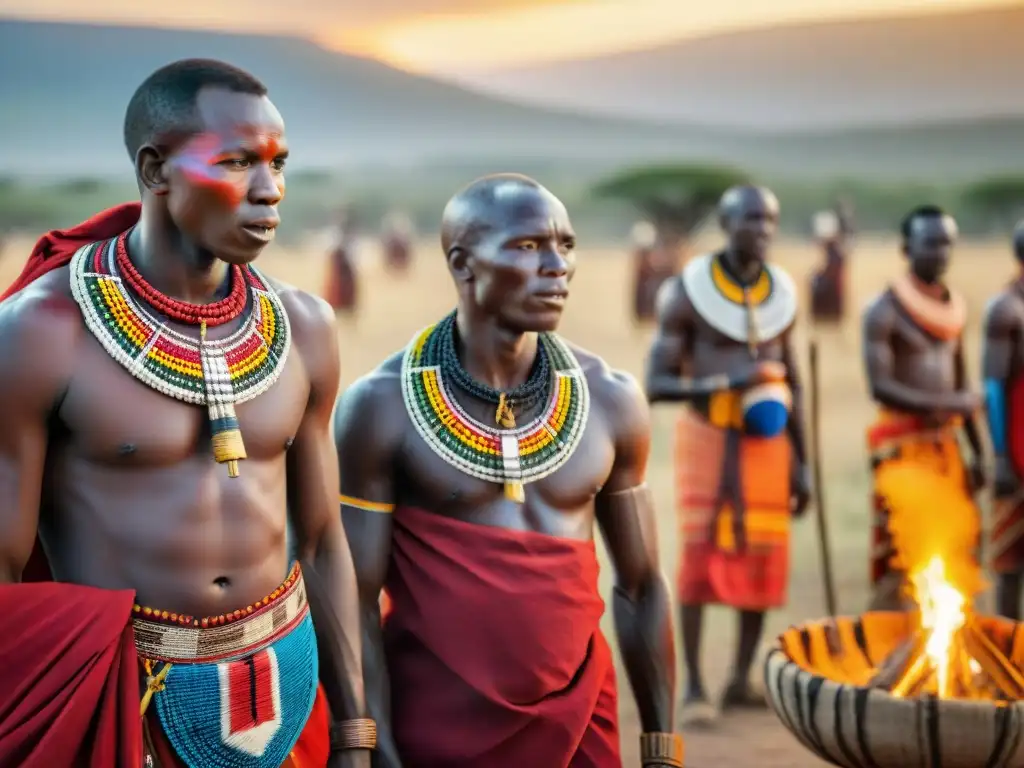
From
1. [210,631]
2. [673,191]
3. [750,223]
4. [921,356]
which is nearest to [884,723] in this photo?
[210,631]

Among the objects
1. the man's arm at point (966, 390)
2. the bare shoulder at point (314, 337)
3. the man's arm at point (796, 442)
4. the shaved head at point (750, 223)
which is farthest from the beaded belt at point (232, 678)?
the man's arm at point (966, 390)

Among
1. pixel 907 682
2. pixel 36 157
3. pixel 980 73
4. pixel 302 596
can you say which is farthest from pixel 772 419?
pixel 980 73

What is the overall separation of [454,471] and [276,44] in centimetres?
1567

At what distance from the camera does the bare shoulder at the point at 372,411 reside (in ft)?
12.0

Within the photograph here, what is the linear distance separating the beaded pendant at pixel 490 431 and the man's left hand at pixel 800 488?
3425 mm

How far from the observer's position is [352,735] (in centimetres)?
328

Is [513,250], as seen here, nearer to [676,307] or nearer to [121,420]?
[121,420]

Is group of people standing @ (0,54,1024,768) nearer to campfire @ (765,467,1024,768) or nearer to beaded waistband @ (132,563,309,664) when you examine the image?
beaded waistband @ (132,563,309,664)

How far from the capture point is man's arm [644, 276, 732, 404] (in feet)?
22.6

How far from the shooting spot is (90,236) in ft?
10.0

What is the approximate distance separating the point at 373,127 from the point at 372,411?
17873 millimetres

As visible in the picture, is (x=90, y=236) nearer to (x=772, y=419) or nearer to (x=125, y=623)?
(x=125, y=623)

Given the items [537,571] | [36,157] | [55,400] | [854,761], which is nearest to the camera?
[55,400]

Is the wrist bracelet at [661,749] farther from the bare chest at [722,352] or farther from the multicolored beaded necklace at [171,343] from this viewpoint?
the bare chest at [722,352]
